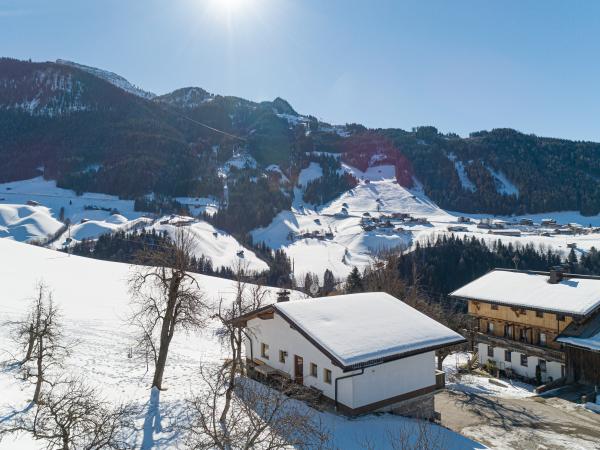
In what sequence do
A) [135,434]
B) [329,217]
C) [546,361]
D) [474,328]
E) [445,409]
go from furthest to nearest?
[329,217], [474,328], [546,361], [445,409], [135,434]

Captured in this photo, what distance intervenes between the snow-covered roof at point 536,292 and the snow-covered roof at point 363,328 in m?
15.2

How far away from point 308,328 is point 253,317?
5.86 m

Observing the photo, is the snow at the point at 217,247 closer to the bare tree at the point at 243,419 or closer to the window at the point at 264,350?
the window at the point at 264,350

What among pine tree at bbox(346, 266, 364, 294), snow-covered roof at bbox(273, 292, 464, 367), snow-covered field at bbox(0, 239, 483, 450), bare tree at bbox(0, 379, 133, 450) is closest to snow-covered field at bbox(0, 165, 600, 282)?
pine tree at bbox(346, 266, 364, 294)

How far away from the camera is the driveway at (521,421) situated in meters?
19.0

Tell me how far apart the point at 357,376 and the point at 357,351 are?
1259mm

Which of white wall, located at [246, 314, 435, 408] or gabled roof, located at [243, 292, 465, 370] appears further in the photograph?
white wall, located at [246, 314, 435, 408]

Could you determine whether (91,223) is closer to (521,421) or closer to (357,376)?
(357,376)

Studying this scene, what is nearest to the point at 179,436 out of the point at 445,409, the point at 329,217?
the point at 445,409

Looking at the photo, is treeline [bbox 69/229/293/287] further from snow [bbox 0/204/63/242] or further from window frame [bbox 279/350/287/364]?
window frame [bbox 279/350/287/364]

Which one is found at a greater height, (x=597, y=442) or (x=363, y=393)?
(x=363, y=393)

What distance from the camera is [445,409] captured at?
23.8 metres

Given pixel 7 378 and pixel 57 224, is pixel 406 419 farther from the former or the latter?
pixel 57 224

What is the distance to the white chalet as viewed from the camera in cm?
1864
